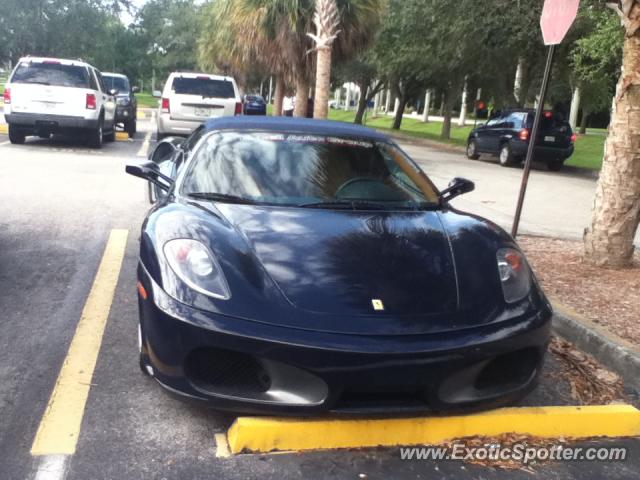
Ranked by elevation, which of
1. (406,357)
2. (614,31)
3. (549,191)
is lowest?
(549,191)

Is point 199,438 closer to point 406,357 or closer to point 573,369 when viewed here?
point 406,357

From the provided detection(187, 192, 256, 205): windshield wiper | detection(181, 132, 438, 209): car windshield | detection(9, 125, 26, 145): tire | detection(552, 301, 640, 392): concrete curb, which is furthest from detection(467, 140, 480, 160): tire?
detection(187, 192, 256, 205): windshield wiper

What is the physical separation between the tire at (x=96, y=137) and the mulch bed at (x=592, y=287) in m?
10.2

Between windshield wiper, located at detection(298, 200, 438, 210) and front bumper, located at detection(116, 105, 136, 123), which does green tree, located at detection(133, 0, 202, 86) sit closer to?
front bumper, located at detection(116, 105, 136, 123)

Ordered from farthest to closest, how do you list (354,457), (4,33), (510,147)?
(4,33) → (510,147) → (354,457)

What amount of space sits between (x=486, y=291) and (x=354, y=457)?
3.27 feet

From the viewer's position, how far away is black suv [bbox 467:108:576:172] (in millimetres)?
17844

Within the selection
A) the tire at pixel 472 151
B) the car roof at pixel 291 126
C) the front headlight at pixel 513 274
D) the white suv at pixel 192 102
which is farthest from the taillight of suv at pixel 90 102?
the tire at pixel 472 151

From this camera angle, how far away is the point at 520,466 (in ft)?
9.41

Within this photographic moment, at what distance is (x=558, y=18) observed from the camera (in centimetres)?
584

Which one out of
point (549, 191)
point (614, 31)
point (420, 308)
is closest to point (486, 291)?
point (420, 308)

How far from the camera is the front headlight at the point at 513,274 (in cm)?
316

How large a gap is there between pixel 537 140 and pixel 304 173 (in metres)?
15.4

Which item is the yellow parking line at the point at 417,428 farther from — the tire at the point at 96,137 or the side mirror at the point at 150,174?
the tire at the point at 96,137
